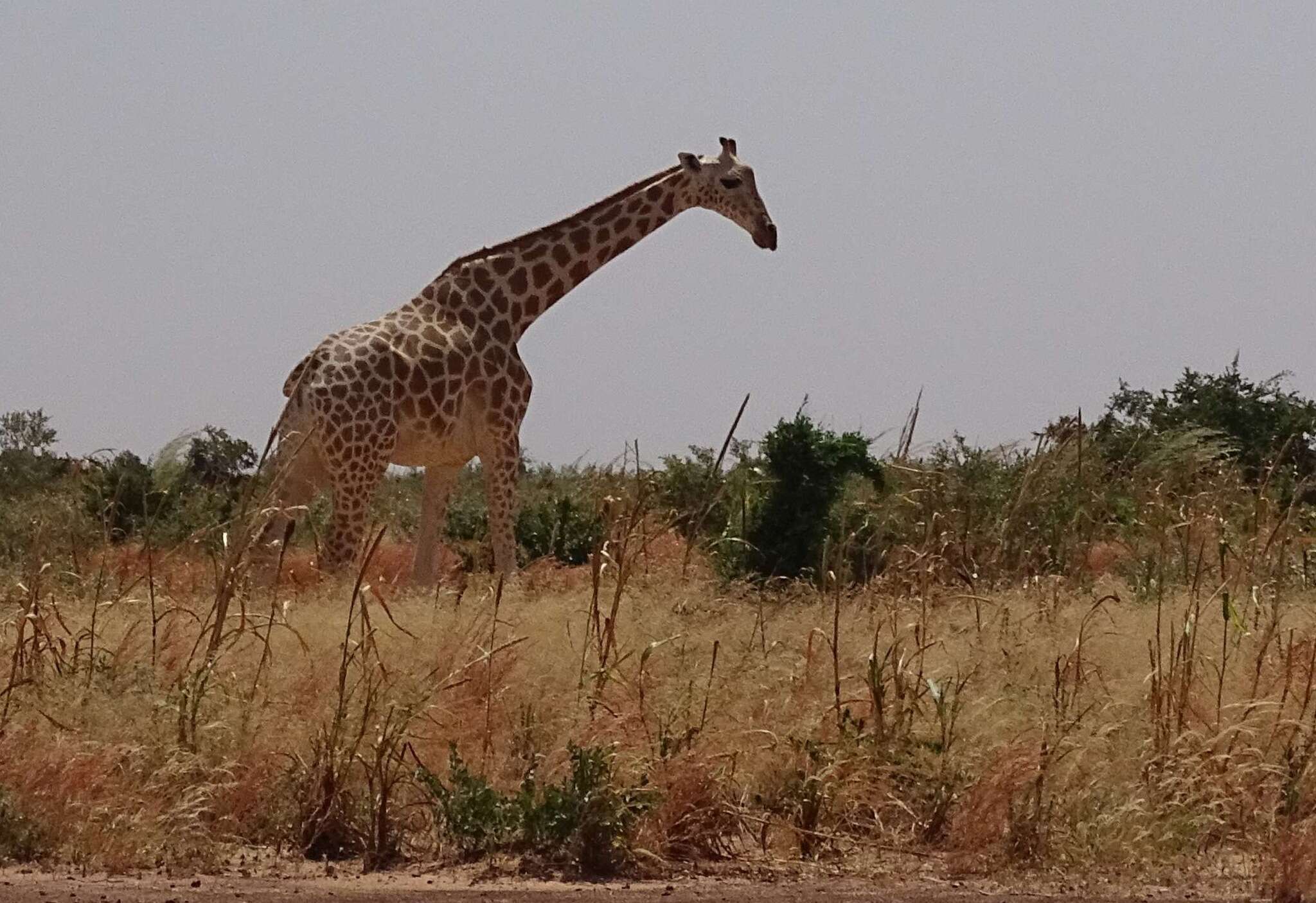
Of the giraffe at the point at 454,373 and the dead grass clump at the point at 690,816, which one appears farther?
the giraffe at the point at 454,373

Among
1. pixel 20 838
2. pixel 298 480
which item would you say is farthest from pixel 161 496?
pixel 20 838

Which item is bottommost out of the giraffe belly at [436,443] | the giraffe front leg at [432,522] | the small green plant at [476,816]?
the small green plant at [476,816]

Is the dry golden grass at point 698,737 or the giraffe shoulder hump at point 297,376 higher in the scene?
the giraffe shoulder hump at point 297,376

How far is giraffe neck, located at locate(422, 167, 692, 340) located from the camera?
13445mm

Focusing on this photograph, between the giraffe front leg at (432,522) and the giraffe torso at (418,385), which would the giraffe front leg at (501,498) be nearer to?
the giraffe torso at (418,385)

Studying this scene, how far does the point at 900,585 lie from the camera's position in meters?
9.71

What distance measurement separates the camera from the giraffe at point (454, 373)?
12438 millimetres

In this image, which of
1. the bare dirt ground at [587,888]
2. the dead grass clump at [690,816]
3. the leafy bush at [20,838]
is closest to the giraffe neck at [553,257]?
the dead grass clump at [690,816]

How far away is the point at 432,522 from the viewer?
13266 mm

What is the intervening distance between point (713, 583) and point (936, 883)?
5643 millimetres

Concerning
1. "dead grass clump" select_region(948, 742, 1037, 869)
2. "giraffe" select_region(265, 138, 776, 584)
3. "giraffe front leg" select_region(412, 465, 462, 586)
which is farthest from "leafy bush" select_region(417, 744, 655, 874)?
"giraffe front leg" select_region(412, 465, 462, 586)

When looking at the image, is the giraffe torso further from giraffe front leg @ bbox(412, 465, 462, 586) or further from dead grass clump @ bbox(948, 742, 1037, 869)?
dead grass clump @ bbox(948, 742, 1037, 869)

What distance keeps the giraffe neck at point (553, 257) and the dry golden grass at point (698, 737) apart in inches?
180

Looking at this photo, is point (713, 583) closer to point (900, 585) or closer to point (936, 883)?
point (900, 585)
